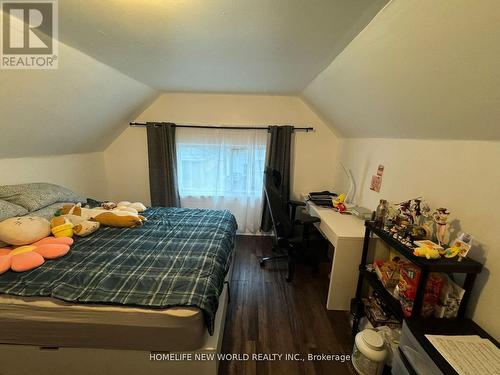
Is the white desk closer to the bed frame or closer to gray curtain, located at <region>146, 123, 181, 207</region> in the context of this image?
the bed frame

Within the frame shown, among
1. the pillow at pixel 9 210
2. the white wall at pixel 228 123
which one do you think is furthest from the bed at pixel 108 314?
the white wall at pixel 228 123

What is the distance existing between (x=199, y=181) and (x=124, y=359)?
2473mm

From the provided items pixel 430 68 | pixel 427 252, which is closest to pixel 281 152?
pixel 430 68

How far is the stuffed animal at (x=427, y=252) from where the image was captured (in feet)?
3.81

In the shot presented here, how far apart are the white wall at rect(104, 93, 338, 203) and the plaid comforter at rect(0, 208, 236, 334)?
63.4 inches

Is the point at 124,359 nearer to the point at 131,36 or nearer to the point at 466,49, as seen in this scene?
the point at 131,36

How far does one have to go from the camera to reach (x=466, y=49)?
92cm

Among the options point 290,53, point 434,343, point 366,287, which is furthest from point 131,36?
point 366,287

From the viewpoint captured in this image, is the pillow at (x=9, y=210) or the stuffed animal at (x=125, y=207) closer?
the pillow at (x=9, y=210)

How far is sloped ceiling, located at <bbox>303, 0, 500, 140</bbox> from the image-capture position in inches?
34.1

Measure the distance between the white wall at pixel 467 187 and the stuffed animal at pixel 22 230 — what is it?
2.94 m

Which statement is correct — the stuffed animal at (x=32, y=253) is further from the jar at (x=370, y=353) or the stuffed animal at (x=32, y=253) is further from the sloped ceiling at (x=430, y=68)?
the sloped ceiling at (x=430, y=68)

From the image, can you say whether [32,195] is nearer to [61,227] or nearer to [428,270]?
[61,227]

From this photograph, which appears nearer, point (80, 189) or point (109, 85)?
point (109, 85)
